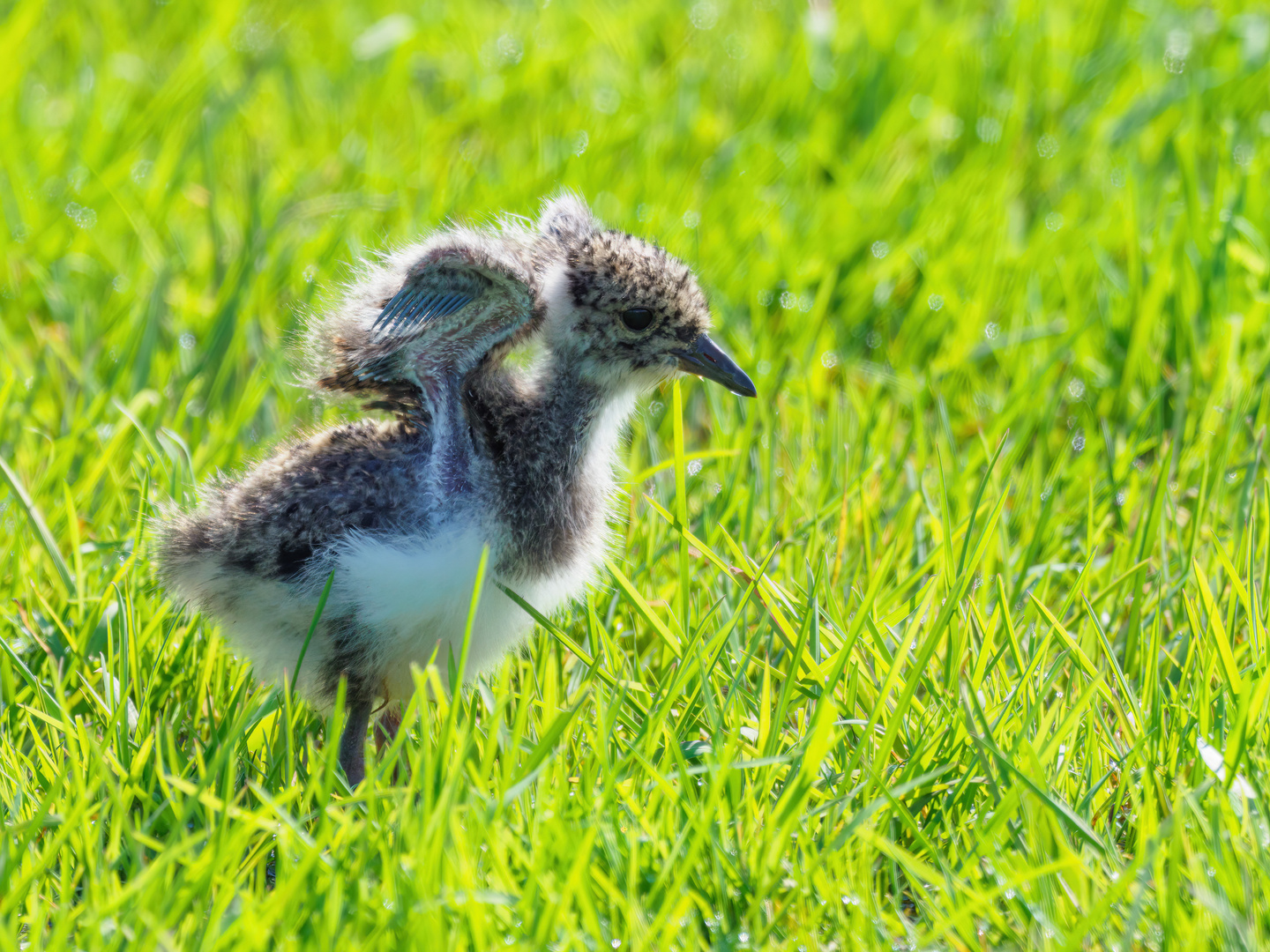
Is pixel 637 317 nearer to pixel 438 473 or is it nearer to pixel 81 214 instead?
pixel 438 473

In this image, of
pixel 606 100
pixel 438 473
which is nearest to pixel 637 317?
pixel 438 473

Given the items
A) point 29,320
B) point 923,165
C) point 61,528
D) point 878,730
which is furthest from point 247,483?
point 923,165

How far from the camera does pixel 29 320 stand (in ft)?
14.4

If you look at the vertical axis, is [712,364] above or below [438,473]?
above

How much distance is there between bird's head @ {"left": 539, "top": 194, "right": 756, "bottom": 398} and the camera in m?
3.06

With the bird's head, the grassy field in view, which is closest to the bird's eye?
the bird's head

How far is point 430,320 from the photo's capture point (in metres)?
2.82

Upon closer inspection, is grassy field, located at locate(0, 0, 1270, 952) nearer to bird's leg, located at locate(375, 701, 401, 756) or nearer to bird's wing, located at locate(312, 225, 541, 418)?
bird's leg, located at locate(375, 701, 401, 756)

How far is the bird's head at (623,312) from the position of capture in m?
3.06

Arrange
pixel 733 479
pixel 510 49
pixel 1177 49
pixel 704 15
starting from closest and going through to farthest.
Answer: pixel 733 479 < pixel 1177 49 < pixel 510 49 < pixel 704 15

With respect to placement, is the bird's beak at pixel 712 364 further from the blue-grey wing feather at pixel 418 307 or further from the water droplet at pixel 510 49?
the water droplet at pixel 510 49

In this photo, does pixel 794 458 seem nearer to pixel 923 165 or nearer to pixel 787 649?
pixel 787 649

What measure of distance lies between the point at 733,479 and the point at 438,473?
998 millimetres

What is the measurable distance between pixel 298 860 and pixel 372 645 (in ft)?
1.89
